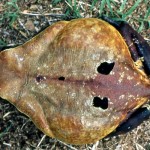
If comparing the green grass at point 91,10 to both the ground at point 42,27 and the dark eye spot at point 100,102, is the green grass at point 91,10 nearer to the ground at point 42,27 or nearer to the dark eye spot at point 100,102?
the ground at point 42,27

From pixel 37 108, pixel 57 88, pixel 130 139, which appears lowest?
pixel 130 139

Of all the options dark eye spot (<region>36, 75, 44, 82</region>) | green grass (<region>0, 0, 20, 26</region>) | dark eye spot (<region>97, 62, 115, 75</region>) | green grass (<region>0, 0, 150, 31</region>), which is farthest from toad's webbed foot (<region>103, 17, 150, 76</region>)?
green grass (<region>0, 0, 20, 26</region>)

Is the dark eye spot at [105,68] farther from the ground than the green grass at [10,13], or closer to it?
farther from the ground

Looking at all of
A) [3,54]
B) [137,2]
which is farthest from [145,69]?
[3,54]

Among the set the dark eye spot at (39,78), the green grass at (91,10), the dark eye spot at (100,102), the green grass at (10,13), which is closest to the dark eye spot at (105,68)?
→ the dark eye spot at (100,102)

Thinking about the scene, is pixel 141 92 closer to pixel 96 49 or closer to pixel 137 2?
pixel 96 49

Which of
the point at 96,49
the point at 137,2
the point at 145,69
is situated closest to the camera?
the point at 96,49
